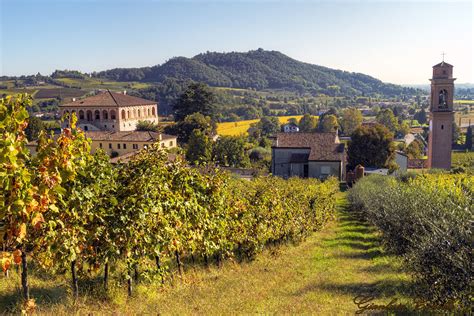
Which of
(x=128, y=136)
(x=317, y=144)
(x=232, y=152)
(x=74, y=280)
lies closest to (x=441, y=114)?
(x=317, y=144)

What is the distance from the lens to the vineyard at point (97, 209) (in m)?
4.73

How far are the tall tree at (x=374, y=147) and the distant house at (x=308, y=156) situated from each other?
6301 mm

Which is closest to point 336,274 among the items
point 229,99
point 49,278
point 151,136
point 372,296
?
point 372,296

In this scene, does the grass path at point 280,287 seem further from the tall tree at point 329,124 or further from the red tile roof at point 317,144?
the tall tree at point 329,124

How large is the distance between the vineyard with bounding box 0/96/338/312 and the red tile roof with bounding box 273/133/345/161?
3170cm

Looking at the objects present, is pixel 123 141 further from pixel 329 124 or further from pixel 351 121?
pixel 351 121

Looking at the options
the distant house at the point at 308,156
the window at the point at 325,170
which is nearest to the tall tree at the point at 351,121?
the distant house at the point at 308,156

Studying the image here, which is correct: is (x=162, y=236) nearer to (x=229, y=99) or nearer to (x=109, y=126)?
(x=109, y=126)

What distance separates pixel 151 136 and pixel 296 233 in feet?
133

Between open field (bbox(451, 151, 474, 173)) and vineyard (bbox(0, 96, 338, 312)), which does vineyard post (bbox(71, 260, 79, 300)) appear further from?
open field (bbox(451, 151, 474, 173))

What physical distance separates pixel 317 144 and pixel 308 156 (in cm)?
173

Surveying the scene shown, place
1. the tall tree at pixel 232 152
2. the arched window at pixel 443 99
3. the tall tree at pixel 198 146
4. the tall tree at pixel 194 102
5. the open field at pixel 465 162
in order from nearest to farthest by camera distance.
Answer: the open field at pixel 465 162 < the arched window at pixel 443 99 < the tall tree at pixel 232 152 < the tall tree at pixel 198 146 < the tall tree at pixel 194 102

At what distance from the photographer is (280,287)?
10.1m

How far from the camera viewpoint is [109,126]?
74750 millimetres
